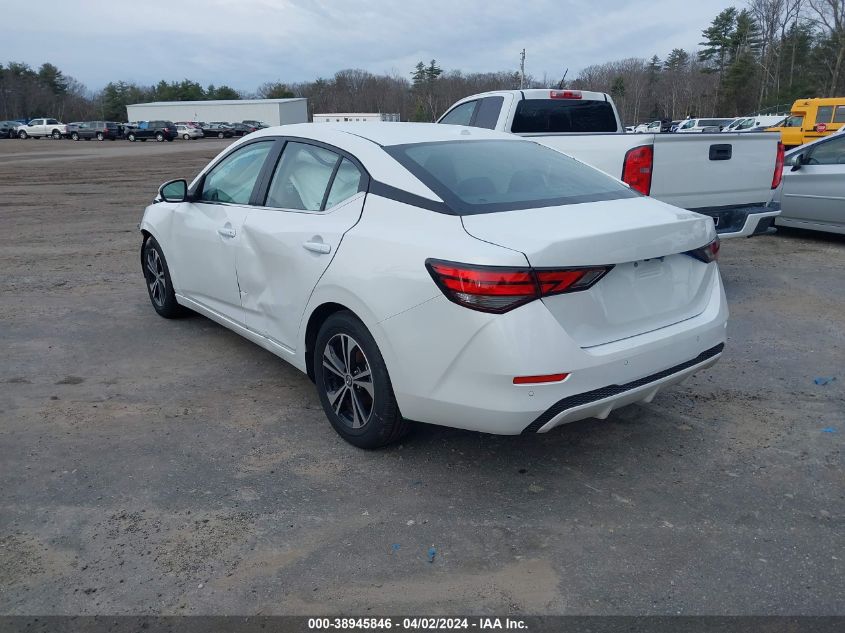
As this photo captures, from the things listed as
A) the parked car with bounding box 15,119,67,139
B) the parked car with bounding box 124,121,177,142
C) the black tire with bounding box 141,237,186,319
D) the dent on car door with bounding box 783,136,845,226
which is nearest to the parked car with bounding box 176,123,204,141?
the parked car with bounding box 124,121,177,142

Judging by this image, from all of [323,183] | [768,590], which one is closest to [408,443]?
[323,183]

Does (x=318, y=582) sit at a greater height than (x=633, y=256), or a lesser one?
lesser

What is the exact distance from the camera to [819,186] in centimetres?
946

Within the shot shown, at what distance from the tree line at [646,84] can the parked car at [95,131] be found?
2565 cm

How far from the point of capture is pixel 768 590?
265 cm

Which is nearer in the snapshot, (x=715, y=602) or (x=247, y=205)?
(x=715, y=602)

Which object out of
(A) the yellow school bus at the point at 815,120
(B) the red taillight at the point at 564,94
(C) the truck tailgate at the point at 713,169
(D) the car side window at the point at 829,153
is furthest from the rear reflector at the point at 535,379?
(A) the yellow school bus at the point at 815,120

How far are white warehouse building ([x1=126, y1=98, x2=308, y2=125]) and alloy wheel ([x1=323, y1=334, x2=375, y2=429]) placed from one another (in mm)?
86400

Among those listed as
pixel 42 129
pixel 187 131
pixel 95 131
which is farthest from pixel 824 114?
pixel 42 129

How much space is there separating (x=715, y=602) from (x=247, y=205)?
11.3ft

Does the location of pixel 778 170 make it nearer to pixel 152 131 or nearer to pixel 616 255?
pixel 616 255

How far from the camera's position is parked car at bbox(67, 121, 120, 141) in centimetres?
5916

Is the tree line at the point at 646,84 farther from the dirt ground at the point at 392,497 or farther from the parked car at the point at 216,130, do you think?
the dirt ground at the point at 392,497

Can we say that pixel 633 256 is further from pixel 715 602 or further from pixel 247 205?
pixel 247 205
